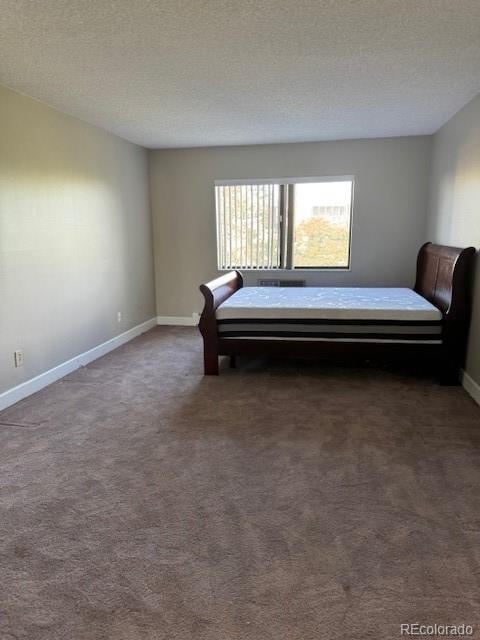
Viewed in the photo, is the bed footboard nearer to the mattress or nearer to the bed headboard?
the mattress

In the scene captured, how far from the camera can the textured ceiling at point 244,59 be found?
6.65ft

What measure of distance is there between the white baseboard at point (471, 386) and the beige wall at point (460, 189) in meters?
0.04

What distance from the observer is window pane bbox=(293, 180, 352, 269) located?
5.22 metres

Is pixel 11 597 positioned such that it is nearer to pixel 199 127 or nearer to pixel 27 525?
pixel 27 525

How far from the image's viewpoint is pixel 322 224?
530cm

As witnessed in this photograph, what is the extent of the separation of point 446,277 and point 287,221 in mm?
2240

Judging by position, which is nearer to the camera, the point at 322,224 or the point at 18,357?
the point at 18,357

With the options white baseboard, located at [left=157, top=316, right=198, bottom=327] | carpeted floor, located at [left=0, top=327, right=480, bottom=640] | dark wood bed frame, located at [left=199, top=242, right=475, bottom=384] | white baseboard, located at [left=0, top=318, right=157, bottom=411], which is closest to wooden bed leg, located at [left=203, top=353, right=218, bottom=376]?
dark wood bed frame, located at [left=199, top=242, right=475, bottom=384]

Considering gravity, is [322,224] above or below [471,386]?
above

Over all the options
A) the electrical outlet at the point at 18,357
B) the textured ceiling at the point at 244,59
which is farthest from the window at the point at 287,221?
the electrical outlet at the point at 18,357

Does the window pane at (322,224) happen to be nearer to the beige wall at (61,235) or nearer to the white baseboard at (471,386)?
the beige wall at (61,235)

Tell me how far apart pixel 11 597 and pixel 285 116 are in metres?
3.94

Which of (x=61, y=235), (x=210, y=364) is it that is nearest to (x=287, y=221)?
(x=210, y=364)

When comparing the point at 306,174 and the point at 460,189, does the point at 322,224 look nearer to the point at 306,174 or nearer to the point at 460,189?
the point at 306,174
